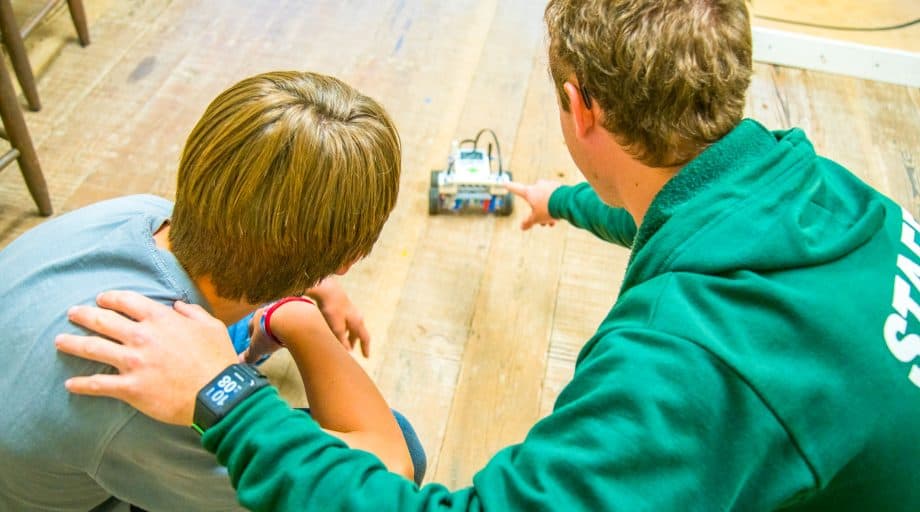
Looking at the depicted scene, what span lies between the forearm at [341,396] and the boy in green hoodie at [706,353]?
7.7 inches

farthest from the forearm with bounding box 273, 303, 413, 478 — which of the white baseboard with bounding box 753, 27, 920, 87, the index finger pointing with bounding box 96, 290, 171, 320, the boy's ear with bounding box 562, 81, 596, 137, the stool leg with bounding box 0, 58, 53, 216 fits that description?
the white baseboard with bounding box 753, 27, 920, 87

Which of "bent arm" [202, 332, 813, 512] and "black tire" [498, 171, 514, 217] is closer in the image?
"bent arm" [202, 332, 813, 512]

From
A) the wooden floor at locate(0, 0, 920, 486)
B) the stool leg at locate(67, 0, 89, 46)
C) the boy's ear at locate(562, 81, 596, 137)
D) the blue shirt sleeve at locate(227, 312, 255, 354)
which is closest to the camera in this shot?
the boy's ear at locate(562, 81, 596, 137)

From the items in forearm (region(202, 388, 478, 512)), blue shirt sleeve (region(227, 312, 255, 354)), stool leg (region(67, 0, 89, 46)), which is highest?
forearm (region(202, 388, 478, 512))

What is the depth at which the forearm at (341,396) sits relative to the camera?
3.27 feet

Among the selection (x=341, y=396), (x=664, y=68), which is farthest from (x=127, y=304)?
(x=664, y=68)

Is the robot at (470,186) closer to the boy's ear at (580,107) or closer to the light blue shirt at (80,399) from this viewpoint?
the boy's ear at (580,107)

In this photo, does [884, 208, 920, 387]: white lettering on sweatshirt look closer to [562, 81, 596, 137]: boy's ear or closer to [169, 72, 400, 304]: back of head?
[562, 81, 596, 137]: boy's ear

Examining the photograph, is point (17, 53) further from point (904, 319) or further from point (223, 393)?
point (904, 319)

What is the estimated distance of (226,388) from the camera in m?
0.80

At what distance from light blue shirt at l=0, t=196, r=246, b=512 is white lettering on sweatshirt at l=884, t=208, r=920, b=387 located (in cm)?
69

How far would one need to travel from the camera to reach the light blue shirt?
0.78 metres

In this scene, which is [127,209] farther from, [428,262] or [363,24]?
[363,24]

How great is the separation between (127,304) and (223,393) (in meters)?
0.13
